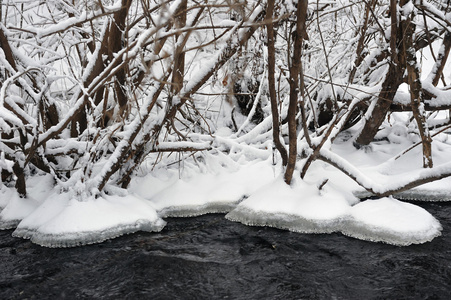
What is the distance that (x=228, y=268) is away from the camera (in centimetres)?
327

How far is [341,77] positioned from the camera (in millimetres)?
6172

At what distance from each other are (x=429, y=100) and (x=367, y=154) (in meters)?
1.06

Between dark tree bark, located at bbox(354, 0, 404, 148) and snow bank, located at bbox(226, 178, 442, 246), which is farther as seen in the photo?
dark tree bark, located at bbox(354, 0, 404, 148)

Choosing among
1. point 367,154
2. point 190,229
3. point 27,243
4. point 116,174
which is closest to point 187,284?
point 190,229

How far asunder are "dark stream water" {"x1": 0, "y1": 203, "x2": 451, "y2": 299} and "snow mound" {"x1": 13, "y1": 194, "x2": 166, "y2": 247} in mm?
74

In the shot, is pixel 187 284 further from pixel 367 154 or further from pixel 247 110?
pixel 247 110

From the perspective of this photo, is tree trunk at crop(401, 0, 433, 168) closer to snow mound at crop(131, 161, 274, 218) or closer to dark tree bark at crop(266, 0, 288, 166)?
dark tree bark at crop(266, 0, 288, 166)

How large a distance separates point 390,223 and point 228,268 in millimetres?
1486

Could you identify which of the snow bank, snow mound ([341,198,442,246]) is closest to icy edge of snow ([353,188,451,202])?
the snow bank

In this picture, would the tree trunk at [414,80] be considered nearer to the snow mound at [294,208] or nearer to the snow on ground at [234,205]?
the snow on ground at [234,205]

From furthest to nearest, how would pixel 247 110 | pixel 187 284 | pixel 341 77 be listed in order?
pixel 247 110 → pixel 341 77 → pixel 187 284

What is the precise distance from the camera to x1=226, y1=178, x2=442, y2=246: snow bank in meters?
3.62

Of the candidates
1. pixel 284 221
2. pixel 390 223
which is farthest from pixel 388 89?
pixel 284 221

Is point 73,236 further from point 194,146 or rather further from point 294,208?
point 294,208
